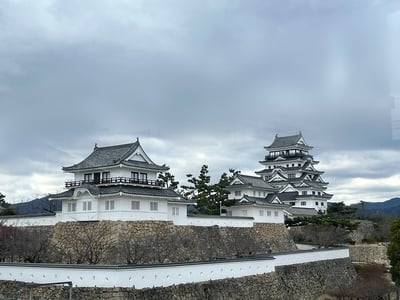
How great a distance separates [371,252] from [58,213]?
1187 inches

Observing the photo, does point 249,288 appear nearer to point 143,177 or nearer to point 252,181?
point 143,177

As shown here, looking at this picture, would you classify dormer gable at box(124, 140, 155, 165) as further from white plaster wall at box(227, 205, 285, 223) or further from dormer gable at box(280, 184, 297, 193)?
dormer gable at box(280, 184, 297, 193)

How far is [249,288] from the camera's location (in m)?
27.2

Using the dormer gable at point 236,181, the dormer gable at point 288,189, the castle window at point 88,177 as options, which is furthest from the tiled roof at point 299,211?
the castle window at point 88,177

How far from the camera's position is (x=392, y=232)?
34250 millimetres

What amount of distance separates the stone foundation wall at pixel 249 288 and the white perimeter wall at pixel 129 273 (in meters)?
0.27

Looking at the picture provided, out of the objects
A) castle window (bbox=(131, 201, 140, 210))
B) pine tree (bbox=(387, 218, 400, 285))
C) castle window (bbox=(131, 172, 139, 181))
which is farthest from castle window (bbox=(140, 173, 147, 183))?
pine tree (bbox=(387, 218, 400, 285))

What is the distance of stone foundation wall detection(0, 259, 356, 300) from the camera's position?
20.2m

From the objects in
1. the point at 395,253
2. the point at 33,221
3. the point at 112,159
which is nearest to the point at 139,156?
the point at 112,159

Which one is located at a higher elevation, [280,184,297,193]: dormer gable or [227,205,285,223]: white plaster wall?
[280,184,297,193]: dormer gable

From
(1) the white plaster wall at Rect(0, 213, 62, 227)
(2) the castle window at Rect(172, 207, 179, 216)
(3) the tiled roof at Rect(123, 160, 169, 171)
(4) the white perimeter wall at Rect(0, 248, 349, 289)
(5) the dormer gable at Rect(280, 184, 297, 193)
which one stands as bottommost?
(4) the white perimeter wall at Rect(0, 248, 349, 289)

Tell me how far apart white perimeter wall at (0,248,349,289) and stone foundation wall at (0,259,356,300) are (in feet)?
0.88

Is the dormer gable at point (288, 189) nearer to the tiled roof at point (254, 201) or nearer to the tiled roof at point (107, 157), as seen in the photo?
the tiled roof at point (254, 201)

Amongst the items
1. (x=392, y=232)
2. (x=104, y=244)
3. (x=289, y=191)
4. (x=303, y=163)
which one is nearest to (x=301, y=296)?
(x=392, y=232)
